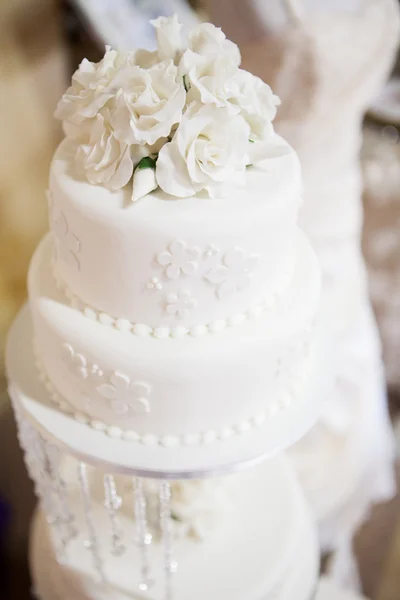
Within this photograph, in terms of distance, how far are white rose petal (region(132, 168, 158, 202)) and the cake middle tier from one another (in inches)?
7.2

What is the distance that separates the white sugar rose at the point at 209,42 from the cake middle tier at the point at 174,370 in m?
0.33

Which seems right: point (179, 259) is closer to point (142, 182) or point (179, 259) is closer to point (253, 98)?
point (142, 182)

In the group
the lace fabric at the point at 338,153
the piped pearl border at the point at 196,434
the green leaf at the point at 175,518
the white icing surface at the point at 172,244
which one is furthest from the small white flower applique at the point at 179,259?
the lace fabric at the point at 338,153

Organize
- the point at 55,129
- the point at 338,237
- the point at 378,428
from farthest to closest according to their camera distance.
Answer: the point at 55,129, the point at 378,428, the point at 338,237

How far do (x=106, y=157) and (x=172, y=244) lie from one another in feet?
0.44

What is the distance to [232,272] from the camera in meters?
0.73

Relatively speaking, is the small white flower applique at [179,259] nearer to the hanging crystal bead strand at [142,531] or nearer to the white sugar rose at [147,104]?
the white sugar rose at [147,104]

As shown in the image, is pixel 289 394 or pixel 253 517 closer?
pixel 289 394

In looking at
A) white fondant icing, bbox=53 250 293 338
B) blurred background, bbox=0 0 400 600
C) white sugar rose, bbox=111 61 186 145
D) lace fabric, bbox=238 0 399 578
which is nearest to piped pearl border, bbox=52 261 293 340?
white fondant icing, bbox=53 250 293 338

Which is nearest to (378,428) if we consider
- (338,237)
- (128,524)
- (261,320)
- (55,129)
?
(338,237)

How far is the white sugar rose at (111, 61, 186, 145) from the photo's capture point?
2.20 feet

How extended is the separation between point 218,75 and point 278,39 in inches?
22.2

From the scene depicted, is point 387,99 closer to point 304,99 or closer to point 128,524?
point 304,99

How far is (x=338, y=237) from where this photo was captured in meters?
1.45
